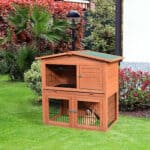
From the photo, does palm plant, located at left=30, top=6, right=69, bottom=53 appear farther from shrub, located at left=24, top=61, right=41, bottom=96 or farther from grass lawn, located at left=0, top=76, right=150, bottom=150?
grass lawn, located at left=0, top=76, right=150, bottom=150

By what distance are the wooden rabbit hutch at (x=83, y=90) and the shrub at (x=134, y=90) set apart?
32.6 inches

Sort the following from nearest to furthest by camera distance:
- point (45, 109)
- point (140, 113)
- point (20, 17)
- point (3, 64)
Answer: point (45, 109) < point (140, 113) < point (20, 17) < point (3, 64)

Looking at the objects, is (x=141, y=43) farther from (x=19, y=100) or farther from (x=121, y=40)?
(x=19, y=100)

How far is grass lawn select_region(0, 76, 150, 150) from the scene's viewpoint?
581 centimetres

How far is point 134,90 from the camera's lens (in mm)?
7906

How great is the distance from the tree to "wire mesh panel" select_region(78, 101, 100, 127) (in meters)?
8.05

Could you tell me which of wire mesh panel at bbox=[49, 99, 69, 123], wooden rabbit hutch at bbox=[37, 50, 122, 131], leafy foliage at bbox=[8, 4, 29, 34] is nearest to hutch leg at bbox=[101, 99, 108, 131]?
wooden rabbit hutch at bbox=[37, 50, 122, 131]

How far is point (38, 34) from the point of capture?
10.9 m

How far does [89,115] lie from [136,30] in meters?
2.73

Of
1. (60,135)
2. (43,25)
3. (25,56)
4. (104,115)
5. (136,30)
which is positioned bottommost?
(60,135)

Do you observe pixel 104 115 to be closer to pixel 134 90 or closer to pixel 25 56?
pixel 134 90

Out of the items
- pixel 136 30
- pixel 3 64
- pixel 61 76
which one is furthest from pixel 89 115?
pixel 3 64

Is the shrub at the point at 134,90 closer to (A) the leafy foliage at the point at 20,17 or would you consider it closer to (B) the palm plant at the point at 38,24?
(B) the palm plant at the point at 38,24

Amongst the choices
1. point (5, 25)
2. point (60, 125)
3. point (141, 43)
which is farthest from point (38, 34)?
point (60, 125)
